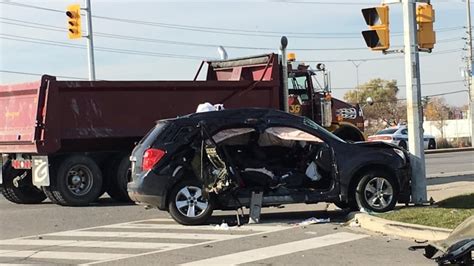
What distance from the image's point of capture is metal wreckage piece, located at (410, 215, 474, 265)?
659 centimetres

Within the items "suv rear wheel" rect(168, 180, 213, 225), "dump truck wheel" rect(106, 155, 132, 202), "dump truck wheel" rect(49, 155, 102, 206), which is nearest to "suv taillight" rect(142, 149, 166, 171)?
"suv rear wheel" rect(168, 180, 213, 225)

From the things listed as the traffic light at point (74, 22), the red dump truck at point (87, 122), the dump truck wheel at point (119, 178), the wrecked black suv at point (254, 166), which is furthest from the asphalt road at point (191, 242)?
the traffic light at point (74, 22)

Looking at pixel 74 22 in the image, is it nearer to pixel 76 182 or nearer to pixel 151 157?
pixel 76 182

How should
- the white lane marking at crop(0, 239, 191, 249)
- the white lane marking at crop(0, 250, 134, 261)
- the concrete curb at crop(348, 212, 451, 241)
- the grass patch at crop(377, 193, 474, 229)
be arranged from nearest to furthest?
the white lane marking at crop(0, 250, 134, 261)
the concrete curb at crop(348, 212, 451, 241)
the white lane marking at crop(0, 239, 191, 249)
the grass patch at crop(377, 193, 474, 229)

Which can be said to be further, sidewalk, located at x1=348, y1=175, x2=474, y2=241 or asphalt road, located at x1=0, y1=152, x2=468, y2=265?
sidewalk, located at x1=348, y1=175, x2=474, y2=241

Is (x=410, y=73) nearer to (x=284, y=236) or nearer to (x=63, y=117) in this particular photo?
(x=284, y=236)

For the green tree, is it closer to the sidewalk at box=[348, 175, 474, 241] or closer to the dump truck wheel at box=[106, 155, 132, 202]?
the dump truck wheel at box=[106, 155, 132, 202]

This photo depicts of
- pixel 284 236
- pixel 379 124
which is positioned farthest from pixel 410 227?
pixel 379 124

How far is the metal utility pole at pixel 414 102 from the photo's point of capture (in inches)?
429

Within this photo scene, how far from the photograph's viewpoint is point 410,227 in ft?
28.5

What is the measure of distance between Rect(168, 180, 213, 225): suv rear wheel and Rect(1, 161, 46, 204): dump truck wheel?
5916 mm

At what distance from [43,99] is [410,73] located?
287 inches

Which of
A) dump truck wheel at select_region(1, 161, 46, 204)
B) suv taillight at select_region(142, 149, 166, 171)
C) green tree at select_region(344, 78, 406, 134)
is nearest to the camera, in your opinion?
suv taillight at select_region(142, 149, 166, 171)

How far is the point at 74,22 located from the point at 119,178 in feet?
35.5
